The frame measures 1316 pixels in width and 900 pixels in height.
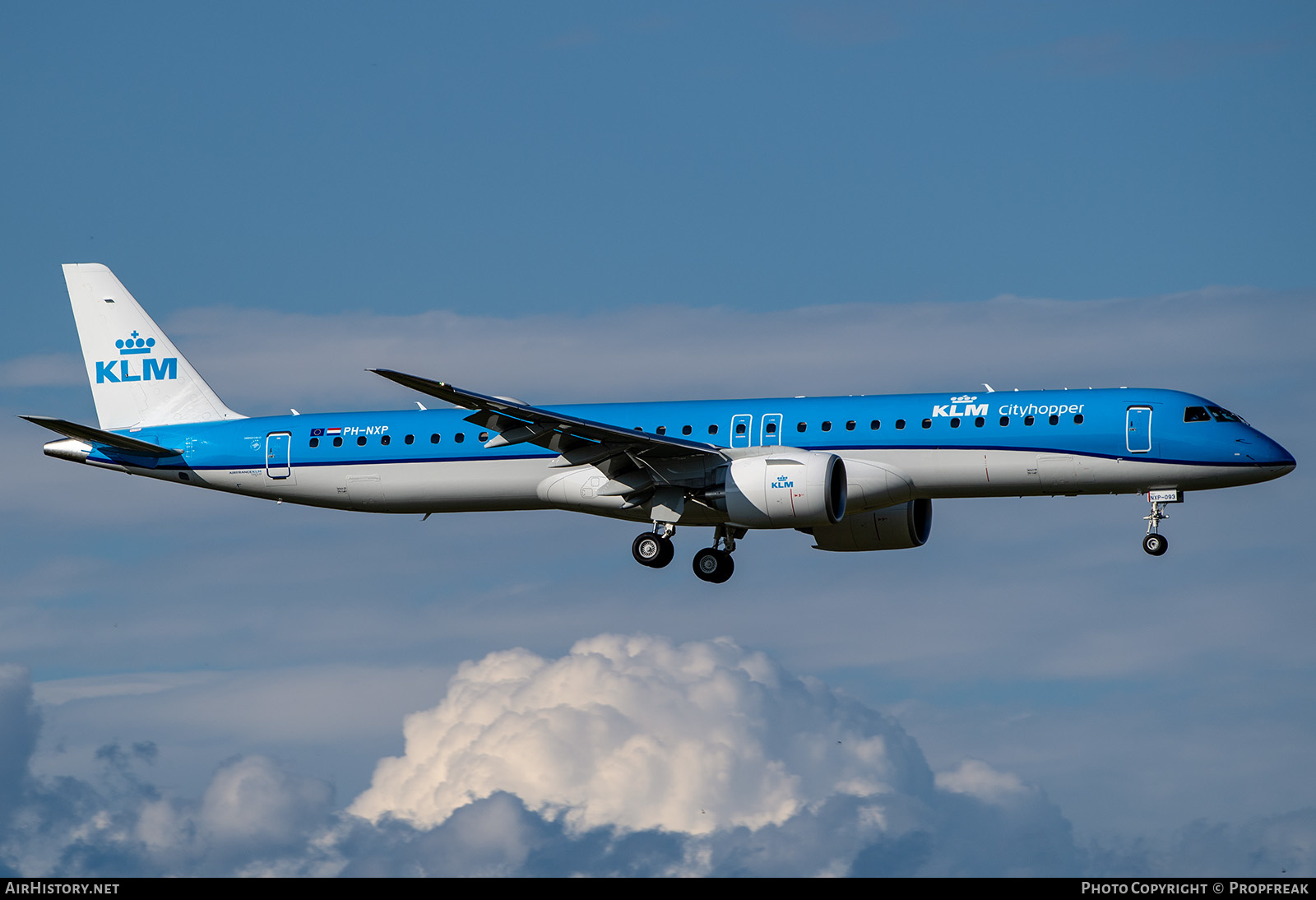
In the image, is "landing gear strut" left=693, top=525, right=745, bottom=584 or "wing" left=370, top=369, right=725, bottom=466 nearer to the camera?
"wing" left=370, top=369, right=725, bottom=466

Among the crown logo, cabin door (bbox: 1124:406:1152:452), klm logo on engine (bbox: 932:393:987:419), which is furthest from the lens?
the crown logo

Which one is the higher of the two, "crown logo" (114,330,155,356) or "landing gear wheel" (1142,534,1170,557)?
"crown logo" (114,330,155,356)

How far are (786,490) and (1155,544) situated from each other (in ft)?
35.0

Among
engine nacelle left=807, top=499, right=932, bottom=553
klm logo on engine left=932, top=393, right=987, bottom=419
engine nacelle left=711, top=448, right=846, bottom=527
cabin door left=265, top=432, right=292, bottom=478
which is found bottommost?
engine nacelle left=807, top=499, right=932, bottom=553

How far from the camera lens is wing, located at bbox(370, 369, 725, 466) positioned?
5116 cm

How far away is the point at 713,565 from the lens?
2254 inches

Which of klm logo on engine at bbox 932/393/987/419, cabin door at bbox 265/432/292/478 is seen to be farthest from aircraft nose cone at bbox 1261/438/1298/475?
cabin door at bbox 265/432/292/478

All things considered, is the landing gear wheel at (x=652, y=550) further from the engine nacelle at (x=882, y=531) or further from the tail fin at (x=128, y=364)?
the tail fin at (x=128, y=364)

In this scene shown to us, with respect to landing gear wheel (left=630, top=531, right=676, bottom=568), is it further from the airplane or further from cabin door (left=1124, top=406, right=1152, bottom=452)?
cabin door (left=1124, top=406, right=1152, bottom=452)

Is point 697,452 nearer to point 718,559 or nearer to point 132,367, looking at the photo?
point 718,559

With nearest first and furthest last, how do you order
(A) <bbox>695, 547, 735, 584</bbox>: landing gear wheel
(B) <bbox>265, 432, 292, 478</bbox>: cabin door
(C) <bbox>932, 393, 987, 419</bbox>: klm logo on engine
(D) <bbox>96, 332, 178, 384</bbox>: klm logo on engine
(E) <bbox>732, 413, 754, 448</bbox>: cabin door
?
(C) <bbox>932, 393, 987, 419</bbox>: klm logo on engine, (E) <bbox>732, 413, 754, 448</bbox>: cabin door, (A) <bbox>695, 547, 735, 584</bbox>: landing gear wheel, (B) <bbox>265, 432, 292, 478</bbox>: cabin door, (D) <bbox>96, 332, 178, 384</bbox>: klm logo on engine

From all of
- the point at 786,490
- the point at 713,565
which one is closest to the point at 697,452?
the point at 786,490
